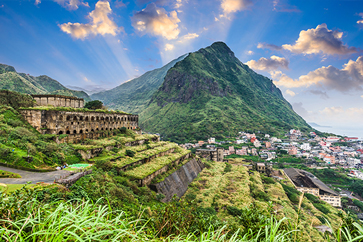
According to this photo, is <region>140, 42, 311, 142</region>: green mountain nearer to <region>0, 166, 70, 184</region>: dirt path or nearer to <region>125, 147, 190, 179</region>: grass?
<region>125, 147, 190, 179</region>: grass

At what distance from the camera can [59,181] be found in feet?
33.8

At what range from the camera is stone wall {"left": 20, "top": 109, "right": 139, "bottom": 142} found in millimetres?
19297

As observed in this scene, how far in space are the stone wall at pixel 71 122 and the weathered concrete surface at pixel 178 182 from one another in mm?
12821

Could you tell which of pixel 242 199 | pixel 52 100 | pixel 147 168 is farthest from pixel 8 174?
pixel 242 199

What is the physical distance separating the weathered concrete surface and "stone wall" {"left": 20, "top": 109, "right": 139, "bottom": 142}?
42.1ft

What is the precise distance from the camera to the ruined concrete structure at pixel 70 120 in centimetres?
1934

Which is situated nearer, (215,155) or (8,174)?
(8,174)

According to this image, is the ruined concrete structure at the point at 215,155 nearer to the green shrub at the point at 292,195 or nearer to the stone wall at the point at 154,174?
the green shrub at the point at 292,195

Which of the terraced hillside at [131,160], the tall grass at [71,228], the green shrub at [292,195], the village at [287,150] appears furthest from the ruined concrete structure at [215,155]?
the tall grass at [71,228]

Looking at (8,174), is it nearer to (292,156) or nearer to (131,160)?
(131,160)

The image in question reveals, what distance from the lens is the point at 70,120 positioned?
22.0 meters

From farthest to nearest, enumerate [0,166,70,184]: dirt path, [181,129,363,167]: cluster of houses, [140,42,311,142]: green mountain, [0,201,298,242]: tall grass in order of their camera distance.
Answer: [140,42,311,142]: green mountain < [181,129,363,167]: cluster of houses < [0,166,70,184]: dirt path < [0,201,298,242]: tall grass

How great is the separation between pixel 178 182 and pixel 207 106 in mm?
107720

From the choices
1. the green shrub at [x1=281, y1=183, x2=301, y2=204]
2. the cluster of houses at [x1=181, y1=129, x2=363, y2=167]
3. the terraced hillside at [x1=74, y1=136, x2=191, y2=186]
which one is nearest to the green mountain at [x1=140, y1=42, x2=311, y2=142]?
the cluster of houses at [x1=181, y1=129, x2=363, y2=167]
